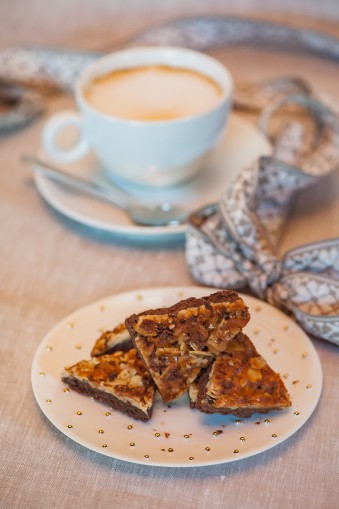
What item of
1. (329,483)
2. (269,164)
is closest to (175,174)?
(269,164)

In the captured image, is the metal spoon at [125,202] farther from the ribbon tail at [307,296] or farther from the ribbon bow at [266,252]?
the ribbon tail at [307,296]

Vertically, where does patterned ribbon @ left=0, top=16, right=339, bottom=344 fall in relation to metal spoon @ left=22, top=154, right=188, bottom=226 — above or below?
above

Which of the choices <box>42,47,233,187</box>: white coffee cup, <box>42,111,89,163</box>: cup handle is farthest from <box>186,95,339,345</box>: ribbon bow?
<box>42,111,89,163</box>: cup handle

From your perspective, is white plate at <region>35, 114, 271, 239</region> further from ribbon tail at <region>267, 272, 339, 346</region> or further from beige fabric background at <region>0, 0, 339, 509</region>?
ribbon tail at <region>267, 272, 339, 346</region>

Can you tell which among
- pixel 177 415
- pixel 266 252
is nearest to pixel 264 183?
pixel 266 252

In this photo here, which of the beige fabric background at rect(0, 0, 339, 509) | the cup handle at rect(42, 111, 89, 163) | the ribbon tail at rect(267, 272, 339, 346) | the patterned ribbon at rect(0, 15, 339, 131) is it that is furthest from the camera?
the patterned ribbon at rect(0, 15, 339, 131)
